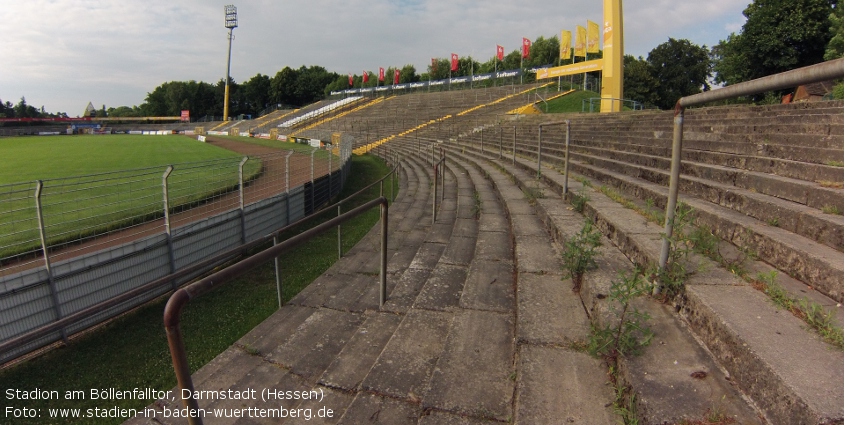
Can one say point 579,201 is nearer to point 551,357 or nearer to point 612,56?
point 551,357

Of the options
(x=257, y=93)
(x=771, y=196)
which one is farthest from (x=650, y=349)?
(x=257, y=93)

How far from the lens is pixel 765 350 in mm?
1645

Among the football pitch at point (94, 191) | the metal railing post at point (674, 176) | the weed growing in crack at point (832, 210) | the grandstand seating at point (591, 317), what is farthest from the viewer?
the football pitch at point (94, 191)

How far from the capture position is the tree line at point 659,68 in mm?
22938

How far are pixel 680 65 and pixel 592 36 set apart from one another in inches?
1485

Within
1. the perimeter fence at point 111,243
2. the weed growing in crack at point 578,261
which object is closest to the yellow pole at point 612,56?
the perimeter fence at point 111,243

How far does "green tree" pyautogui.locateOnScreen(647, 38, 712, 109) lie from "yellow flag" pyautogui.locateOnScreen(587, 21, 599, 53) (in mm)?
34092

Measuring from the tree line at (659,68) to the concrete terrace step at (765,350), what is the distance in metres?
14.9

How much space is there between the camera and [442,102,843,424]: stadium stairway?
1.56 meters

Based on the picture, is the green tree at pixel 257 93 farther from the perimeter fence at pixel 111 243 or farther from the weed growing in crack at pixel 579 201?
the weed growing in crack at pixel 579 201

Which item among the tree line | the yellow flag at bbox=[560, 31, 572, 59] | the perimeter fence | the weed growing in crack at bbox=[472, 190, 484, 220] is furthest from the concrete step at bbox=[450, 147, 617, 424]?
the yellow flag at bbox=[560, 31, 572, 59]

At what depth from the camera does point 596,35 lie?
27.6 metres

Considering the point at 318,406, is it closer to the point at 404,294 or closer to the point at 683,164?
the point at 404,294

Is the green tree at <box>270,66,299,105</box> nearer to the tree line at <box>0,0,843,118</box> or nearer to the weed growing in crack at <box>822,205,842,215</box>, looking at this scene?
the tree line at <box>0,0,843,118</box>
